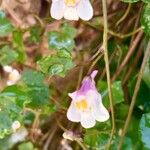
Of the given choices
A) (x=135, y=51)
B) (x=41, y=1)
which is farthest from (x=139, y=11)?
(x=41, y=1)

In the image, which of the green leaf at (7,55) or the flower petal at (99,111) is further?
the green leaf at (7,55)

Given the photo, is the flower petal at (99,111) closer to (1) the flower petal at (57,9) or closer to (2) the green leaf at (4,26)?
(1) the flower petal at (57,9)

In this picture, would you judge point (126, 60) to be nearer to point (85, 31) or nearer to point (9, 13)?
point (85, 31)

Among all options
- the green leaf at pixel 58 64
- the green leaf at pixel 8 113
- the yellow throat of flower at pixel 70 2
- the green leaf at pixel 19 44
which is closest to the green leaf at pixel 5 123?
the green leaf at pixel 8 113

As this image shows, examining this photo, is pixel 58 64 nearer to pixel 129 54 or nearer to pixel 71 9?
pixel 71 9

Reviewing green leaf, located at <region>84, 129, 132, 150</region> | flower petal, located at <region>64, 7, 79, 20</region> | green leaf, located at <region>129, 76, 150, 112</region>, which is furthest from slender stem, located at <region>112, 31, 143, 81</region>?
flower petal, located at <region>64, 7, 79, 20</region>

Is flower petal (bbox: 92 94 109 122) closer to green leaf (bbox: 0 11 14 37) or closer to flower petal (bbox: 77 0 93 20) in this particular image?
flower petal (bbox: 77 0 93 20)
